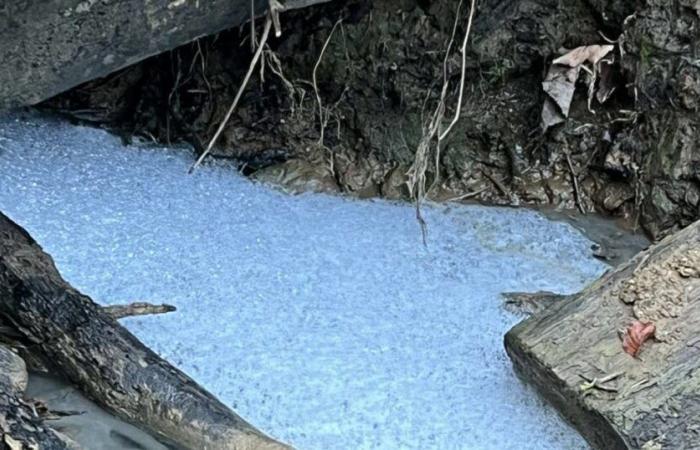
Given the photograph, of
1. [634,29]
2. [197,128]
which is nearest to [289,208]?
[197,128]

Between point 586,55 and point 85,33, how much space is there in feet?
4.74

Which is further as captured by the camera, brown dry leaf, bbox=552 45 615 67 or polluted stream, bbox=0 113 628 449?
brown dry leaf, bbox=552 45 615 67

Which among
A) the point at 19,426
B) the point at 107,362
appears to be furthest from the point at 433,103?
the point at 19,426

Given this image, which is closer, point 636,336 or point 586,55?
point 636,336

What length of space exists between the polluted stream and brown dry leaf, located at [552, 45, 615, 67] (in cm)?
46

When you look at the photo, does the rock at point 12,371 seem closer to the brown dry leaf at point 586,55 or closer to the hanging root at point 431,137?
the hanging root at point 431,137

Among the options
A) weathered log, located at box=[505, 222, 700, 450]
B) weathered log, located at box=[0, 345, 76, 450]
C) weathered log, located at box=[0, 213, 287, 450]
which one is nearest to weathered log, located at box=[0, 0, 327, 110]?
weathered log, located at box=[0, 213, 287, 450]

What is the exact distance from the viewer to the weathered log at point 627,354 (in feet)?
6.11

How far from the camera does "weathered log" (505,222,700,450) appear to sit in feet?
6.11

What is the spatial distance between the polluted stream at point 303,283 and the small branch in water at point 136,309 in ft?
0.09

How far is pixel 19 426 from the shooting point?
1.70m

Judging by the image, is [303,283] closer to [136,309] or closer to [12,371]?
[136,309]

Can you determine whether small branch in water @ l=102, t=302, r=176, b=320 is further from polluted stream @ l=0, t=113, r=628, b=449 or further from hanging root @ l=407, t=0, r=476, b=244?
hanging root @ l=407, t=0, r=476, b=244

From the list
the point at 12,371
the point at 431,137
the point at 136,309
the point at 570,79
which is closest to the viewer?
the point at 12,371
